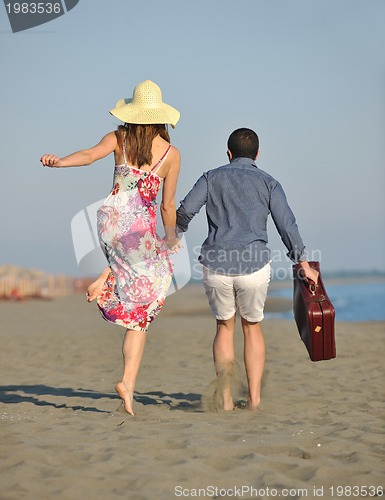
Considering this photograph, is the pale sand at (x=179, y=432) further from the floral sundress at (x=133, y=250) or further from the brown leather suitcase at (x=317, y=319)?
the floral sundress at (x=133, y=250)

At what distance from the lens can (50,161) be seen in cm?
479

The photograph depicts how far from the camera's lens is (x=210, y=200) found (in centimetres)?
539

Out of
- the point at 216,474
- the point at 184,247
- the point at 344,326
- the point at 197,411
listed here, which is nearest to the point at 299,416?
the point at 197,411

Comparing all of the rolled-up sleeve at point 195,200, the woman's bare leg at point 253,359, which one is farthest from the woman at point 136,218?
the woman's bare leg at point 253,359

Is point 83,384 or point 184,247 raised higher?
point 184,247

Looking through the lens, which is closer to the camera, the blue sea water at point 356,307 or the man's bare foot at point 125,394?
the man's bare foot at point 125,394

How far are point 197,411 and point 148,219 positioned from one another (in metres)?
1.48

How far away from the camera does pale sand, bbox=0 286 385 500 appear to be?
11.9ft

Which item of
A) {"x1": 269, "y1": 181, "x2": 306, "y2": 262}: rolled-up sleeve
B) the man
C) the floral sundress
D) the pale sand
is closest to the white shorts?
the man

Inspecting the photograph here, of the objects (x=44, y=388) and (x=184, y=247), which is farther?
(x=44, y=388)

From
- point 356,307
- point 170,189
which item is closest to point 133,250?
point 170,189

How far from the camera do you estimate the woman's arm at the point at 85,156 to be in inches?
189

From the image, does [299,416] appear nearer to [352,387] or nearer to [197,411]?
[197,411]

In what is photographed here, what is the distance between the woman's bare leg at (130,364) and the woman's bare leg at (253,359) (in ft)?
2.52
